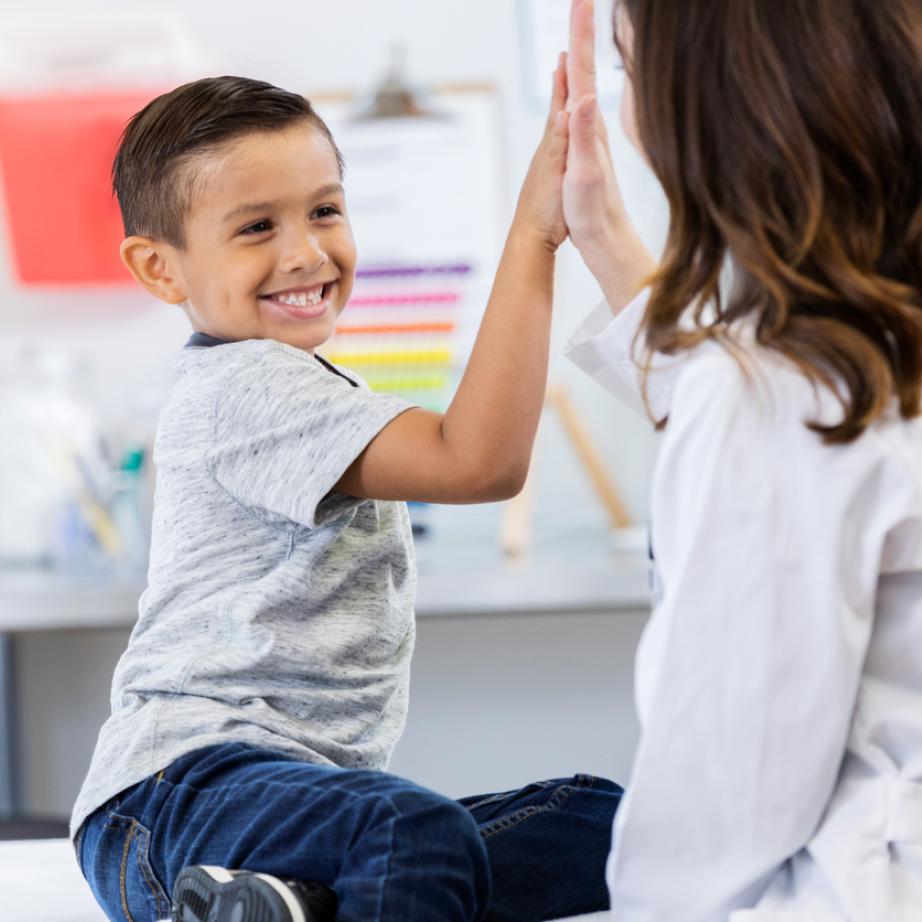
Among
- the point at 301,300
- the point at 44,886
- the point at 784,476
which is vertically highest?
the point at 301,300

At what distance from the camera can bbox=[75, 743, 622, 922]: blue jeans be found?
0.80m

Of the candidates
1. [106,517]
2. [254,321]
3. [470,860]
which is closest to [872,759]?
[470,860]

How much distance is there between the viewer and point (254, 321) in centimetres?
104

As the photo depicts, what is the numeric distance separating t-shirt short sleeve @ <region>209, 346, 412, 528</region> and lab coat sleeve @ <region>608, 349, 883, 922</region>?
268 millimetres

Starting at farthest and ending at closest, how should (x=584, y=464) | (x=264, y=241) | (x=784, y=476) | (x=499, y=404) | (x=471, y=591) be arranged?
(x=584, y=464), (x=471, y=591), (x=264, y=241), (x=499, y=404), (x=784, y=476)

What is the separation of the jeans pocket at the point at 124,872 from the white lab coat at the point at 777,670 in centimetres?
36

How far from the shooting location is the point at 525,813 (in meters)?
1.04

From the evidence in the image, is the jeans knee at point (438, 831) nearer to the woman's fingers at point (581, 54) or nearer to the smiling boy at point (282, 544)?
the smiling boy at point (282, 544)

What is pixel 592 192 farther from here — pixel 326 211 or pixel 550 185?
pixel 326 211

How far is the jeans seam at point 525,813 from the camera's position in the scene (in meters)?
1.02

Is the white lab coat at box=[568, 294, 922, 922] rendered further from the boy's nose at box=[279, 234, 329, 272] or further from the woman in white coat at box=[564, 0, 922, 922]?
the boy's nose at box=[279, 234, 329, 272]

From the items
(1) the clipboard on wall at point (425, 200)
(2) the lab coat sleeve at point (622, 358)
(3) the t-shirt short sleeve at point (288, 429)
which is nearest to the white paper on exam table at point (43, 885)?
(3) the t-shirt short sleeve at point (288, 429)

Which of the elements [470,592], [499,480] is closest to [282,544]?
[499,480]

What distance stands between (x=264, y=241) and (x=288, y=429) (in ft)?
0.55
